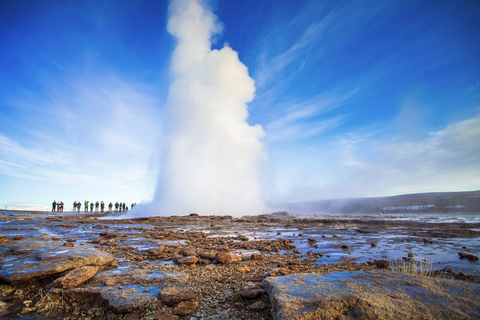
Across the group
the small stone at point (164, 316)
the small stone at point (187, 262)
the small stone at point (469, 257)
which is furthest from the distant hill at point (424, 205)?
the small stone at point (164, 316)

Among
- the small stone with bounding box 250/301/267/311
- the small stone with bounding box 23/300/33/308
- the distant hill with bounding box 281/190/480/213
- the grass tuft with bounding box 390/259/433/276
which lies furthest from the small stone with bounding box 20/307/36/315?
the distant hill with bounding box 281/190/480/213

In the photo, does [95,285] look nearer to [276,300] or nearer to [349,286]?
[276,300]

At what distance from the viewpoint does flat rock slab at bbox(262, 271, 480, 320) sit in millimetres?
3158

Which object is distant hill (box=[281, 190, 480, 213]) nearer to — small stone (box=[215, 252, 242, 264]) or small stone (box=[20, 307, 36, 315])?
small stone (box=[215, 252, 242, 264])

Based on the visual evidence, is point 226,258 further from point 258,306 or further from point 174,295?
point 258,306

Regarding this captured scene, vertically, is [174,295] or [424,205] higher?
[174,295]

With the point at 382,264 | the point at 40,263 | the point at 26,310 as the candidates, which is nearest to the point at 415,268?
the point at 382,264

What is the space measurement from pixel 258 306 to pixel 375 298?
6.94 feet

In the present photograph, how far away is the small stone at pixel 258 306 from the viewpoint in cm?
436

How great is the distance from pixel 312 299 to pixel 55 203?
80.0 m

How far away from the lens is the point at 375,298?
3.57 meters

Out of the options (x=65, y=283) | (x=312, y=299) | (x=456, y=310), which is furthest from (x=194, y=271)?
(x=456, y=310)

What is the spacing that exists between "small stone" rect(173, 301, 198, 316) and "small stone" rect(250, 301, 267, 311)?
1.15 m

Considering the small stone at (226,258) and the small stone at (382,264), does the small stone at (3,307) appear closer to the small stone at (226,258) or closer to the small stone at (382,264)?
the small stone at (226,258)
